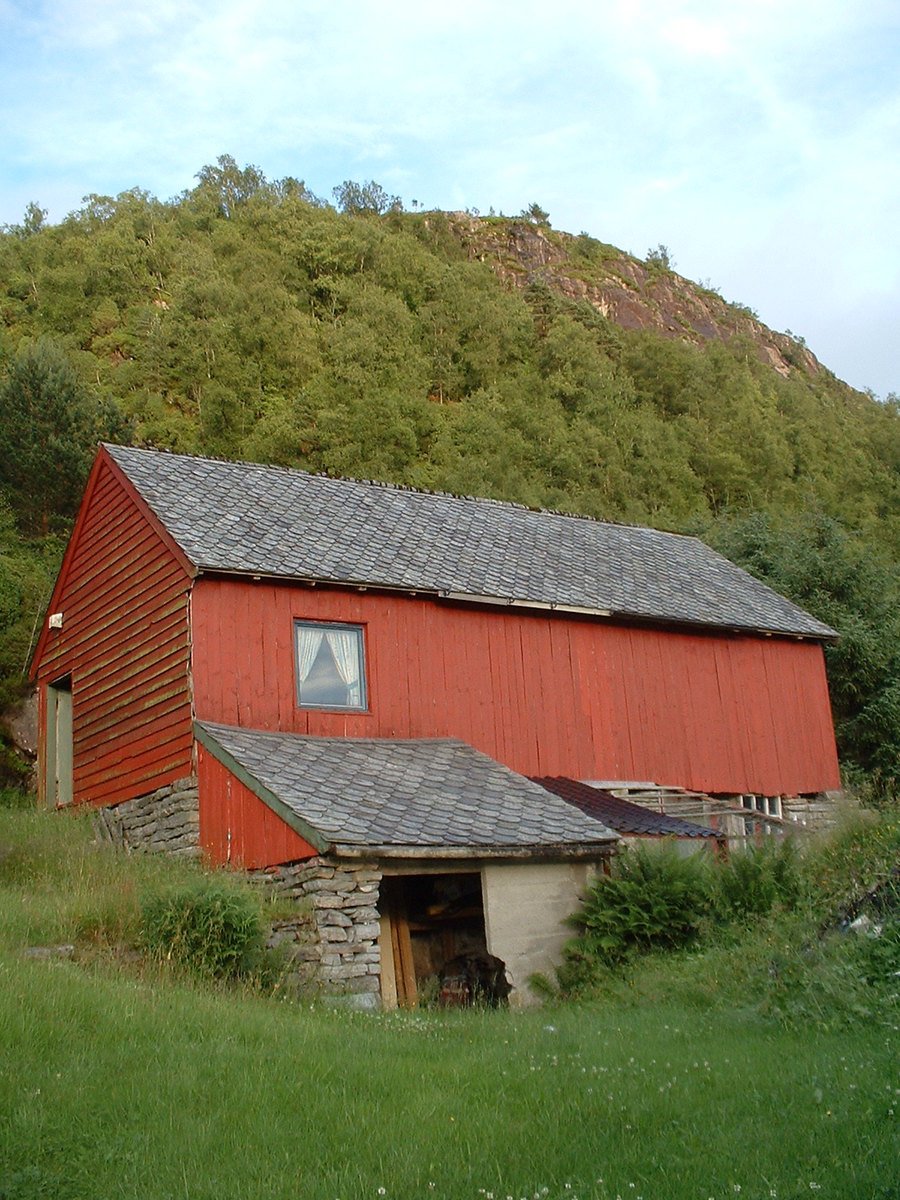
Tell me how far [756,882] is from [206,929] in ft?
19.9

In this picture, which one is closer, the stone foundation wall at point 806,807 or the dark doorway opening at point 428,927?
the dark doorway opening at point 428,927

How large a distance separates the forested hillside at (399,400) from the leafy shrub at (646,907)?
15979 millimetres

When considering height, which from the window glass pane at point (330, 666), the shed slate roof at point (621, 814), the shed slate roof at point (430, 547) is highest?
the shed slate roof at point (430, 547)

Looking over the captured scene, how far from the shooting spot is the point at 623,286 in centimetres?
10944

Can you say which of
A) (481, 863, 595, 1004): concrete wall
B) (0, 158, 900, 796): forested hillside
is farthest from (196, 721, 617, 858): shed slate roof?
(0, 158, 900, 796): forested hillside

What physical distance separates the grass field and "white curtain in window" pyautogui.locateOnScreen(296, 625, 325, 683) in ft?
26.5

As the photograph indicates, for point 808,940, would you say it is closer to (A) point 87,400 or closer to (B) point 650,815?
(B) point 650,815

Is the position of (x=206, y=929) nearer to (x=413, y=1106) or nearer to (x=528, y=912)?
(x=528, y=912)

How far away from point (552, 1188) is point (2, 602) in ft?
81.2

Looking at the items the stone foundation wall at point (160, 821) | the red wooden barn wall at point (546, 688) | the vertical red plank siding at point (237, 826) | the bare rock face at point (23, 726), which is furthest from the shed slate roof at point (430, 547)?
the bare rock face at point (23, 726)

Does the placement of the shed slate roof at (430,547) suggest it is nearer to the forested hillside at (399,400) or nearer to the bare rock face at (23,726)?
the forested hillside at (399,400)

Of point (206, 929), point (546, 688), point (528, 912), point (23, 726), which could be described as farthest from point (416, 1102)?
point (23, 726)

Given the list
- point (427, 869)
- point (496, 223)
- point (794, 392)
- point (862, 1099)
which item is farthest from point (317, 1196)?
point (496, 223)

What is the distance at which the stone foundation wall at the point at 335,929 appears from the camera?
1330 cm
